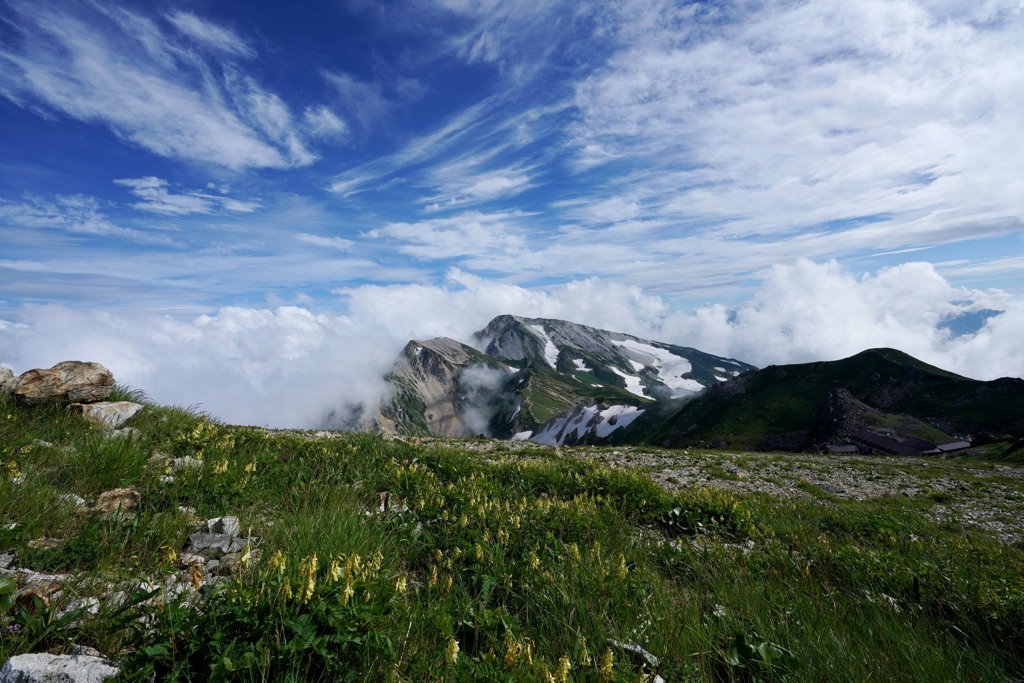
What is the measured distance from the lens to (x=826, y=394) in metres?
160

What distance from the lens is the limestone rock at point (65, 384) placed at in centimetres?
916

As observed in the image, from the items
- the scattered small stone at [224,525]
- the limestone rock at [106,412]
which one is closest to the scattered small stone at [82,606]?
the scattered small stone at [224,525]

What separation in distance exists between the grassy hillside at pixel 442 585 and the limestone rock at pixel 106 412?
367 millimetres

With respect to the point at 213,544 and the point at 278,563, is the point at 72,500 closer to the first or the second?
the point at 213,544

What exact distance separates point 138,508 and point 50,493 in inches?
34.8

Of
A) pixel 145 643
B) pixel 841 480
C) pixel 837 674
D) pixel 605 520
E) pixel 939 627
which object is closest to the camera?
pixel 145 643

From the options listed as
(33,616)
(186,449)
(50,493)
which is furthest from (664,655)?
(186,449)

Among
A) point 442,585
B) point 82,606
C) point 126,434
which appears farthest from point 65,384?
point 442,585

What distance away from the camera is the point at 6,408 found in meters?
8.39

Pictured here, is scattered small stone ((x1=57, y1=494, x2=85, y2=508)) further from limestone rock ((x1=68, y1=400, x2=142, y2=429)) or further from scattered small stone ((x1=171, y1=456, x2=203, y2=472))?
limestone rock ((x1=68, y1=400, x2=142, y2=429))

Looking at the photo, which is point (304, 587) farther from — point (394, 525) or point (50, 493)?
point (50, 493)

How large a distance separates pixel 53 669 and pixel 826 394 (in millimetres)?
195991

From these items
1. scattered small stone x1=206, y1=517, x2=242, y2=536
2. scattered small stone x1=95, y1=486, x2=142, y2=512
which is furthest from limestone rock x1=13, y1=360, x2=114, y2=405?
scattered small stone x1=206, y1=517, x2=242, y2=536

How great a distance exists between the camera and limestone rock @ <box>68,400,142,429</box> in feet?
29.1
